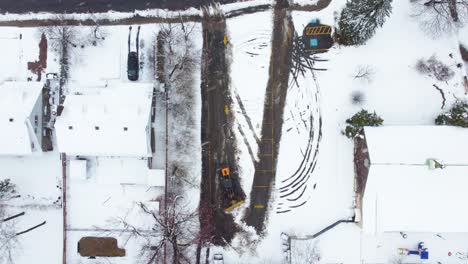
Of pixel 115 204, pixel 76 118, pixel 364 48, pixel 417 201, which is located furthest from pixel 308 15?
pixel 115 204

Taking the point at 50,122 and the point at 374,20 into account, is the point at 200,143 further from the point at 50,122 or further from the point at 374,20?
the point at 374,20

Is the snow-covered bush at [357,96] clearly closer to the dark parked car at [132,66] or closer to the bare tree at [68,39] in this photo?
the dark parked car at [132,66]

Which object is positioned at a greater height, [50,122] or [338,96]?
[338,96]

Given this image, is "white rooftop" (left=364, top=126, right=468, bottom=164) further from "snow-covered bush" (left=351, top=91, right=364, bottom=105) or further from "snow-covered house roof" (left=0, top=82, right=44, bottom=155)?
"snow-covered house roof" (left=0, top=82, right=44, bottom=155)

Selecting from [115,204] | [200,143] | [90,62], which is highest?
[90,62]

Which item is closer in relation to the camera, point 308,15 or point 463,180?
point 463,180

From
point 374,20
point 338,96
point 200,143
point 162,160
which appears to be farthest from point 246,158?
point 374,20

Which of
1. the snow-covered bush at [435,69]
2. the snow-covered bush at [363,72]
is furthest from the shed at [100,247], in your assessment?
the snow-covered bush at [435,69]
